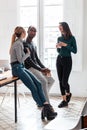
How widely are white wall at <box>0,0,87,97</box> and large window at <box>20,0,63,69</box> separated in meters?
0.20

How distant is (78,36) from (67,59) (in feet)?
3.18

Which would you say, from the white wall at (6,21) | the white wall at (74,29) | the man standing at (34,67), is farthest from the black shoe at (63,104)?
the white wall at (6,21)

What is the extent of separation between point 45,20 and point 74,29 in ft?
2.29

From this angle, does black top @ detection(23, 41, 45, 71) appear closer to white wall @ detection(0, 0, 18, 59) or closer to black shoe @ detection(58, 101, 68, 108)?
black shoe @ detection(58, 101, 68, 108)

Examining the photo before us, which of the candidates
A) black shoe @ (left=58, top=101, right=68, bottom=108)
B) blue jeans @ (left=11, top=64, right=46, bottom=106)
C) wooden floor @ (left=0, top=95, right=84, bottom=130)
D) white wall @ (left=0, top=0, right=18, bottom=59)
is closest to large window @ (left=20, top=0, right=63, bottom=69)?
white wall @ (left=0, top=0, right=18, bottom=59)

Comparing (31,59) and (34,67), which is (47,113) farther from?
(31,59)

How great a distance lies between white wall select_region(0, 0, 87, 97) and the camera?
6059 millimetres

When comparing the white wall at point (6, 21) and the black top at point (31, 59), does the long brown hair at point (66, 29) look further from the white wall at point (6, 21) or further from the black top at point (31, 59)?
the white wall at point (6, 21)

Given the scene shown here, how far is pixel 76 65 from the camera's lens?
20.2 feet

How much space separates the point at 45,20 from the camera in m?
6.38

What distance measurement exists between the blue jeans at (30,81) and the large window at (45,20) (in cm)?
166

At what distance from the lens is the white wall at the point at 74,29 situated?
6.06 m

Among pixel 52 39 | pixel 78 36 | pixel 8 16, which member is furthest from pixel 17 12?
pixel 78 36

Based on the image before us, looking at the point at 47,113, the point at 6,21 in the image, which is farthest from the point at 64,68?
the point at 6,21
